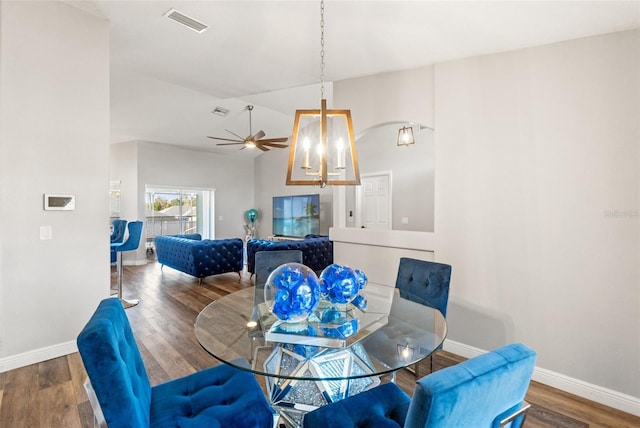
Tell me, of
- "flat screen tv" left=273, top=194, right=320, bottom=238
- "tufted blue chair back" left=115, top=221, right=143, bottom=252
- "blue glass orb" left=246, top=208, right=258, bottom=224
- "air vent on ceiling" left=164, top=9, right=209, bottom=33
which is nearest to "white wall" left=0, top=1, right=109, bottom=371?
"air vent on ceiling" left=164, top=9, right=209, bottom=33

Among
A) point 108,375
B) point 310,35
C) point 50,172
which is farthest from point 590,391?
point 50,172

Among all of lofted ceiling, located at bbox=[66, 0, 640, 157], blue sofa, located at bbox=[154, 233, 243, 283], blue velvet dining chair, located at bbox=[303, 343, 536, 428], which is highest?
lofted ceiling, located at bbox=[66, 0, 640, 157]

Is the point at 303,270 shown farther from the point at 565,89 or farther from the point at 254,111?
the point at 254,111

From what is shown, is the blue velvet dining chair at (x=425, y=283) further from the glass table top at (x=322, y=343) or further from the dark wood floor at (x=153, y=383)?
the dark wood floor at (x=153, y=383)

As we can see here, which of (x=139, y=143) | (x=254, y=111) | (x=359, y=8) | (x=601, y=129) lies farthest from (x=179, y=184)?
(x=601, y=129)

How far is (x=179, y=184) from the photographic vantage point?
8.28 meters

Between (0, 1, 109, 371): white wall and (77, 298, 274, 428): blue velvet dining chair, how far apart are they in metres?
1.83

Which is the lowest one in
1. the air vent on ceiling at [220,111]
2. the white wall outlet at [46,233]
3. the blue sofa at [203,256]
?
the blue sofa at [203,256]

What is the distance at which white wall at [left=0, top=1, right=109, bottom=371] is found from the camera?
7.98ft

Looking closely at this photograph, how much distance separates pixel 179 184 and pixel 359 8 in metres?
7.24

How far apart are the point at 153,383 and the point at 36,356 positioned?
3.69 ft

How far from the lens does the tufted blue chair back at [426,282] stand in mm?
2219

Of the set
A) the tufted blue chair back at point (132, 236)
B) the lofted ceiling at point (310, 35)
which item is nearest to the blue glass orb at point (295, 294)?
the lofted ceiling at point (310, 35)

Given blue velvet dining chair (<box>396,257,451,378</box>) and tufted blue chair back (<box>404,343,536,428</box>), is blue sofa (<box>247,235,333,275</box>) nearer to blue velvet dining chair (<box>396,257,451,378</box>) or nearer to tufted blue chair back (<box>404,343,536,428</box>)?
blue velvet dining chair (<box>396,257,451,378</box>)
